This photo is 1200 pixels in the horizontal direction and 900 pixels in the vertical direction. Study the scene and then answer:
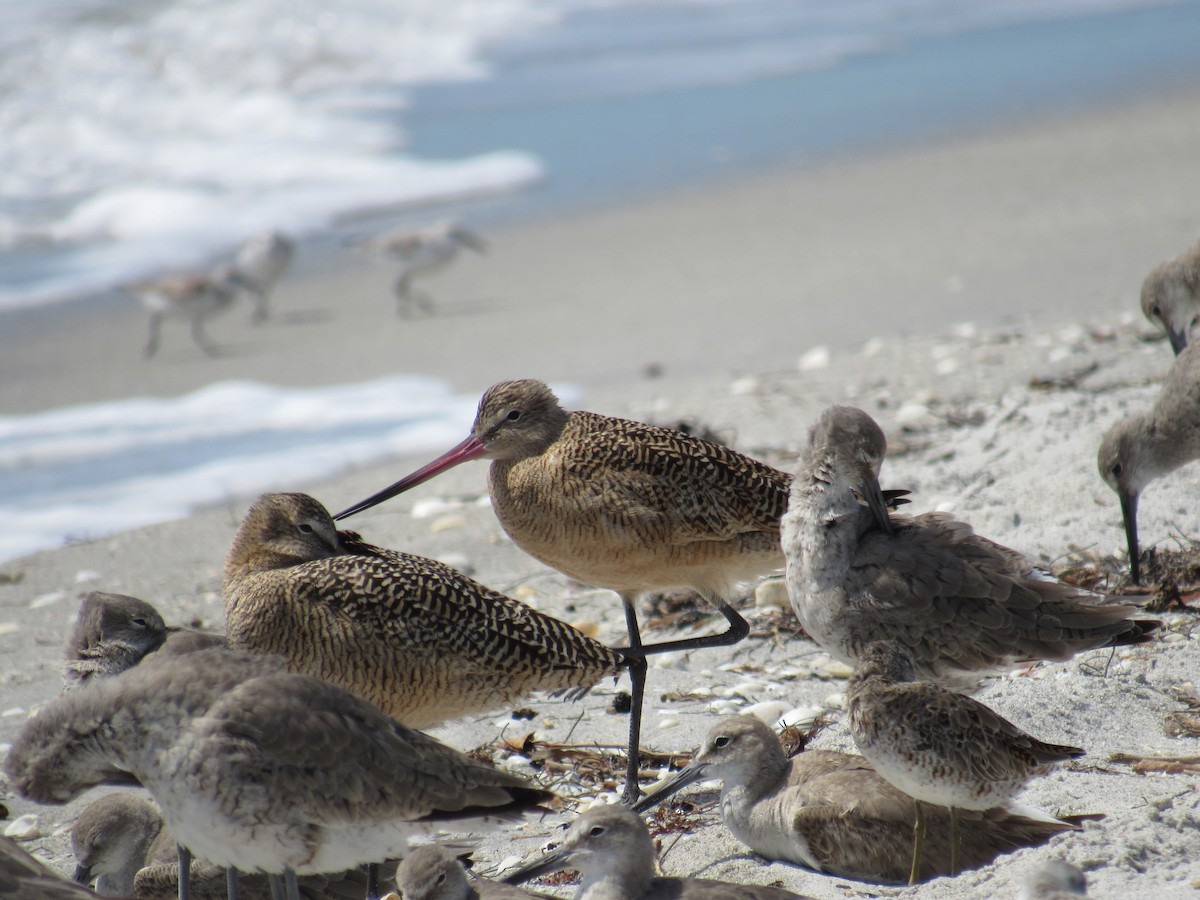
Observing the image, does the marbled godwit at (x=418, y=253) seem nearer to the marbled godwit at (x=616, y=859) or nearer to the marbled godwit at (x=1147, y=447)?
the marbled godwit at (x=1147, y=447)

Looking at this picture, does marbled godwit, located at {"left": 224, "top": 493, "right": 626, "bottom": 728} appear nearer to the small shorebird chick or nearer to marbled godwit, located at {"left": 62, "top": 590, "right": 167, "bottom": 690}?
marbled godwit, located at {"left": 62, "top": 590, "right": 167, "bottom": 690}

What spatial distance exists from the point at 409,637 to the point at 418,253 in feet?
26.7

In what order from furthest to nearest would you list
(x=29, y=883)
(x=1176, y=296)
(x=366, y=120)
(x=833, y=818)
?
(x=366, y=120) → (x=1176, y=296) → (x=833, y=818) → (x=29, y=883)

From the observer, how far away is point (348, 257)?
45.3ft

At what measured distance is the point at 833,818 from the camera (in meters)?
3.79

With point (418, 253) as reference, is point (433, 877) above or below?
below

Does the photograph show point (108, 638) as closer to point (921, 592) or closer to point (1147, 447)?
point (921, 592)

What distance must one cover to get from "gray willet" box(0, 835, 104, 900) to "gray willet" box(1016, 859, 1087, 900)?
6.49 ft

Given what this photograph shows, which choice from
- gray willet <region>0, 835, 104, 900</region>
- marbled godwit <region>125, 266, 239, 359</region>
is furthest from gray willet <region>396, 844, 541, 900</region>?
marbled godwit <region>125, 266, 239, 359</region>

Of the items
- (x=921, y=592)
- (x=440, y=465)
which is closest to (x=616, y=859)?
(x=921, y=592)

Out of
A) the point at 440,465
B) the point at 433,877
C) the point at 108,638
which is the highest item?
the point at 440,465

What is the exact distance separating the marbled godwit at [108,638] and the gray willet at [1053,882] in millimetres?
2374

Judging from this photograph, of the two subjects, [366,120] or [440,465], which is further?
[366,120]

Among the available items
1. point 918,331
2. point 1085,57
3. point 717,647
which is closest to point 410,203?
point 918,331
